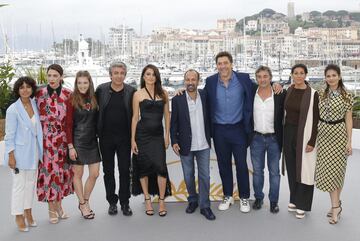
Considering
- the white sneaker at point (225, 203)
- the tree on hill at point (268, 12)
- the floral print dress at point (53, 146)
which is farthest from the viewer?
the tree on hill at point (268, 12)

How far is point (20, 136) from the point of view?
275cm

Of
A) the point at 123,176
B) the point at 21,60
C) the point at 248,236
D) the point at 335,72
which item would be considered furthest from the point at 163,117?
the point at 21,60

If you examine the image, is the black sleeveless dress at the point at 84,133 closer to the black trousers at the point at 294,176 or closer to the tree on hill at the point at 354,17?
the black trousers at the point at 294,176

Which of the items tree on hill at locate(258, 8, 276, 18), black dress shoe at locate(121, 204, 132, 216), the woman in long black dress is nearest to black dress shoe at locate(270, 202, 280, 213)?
the woman in long black dress

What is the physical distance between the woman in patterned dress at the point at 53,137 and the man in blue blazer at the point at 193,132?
2.71 ft

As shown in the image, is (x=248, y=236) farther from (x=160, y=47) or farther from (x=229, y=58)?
(x=160, y=47)

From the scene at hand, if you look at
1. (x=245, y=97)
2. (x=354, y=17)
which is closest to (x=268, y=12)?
(x=354, y=17)

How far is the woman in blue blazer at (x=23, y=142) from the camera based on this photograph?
272cm

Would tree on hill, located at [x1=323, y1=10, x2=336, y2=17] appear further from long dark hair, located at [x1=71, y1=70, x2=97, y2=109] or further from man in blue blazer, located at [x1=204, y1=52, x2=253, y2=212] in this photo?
long dark hair, located at [x1=71, y1=70, x2=97, y2=109]

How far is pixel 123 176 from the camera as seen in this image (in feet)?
10.2

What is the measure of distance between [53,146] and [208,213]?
1280mm

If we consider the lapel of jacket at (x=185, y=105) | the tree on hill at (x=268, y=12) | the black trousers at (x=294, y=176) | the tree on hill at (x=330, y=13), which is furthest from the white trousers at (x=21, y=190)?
the tree on hill at (x=268, y=12)

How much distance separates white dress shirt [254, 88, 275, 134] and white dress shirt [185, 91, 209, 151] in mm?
436

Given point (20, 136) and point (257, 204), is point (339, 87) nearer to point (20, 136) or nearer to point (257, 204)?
point (257, 204)
